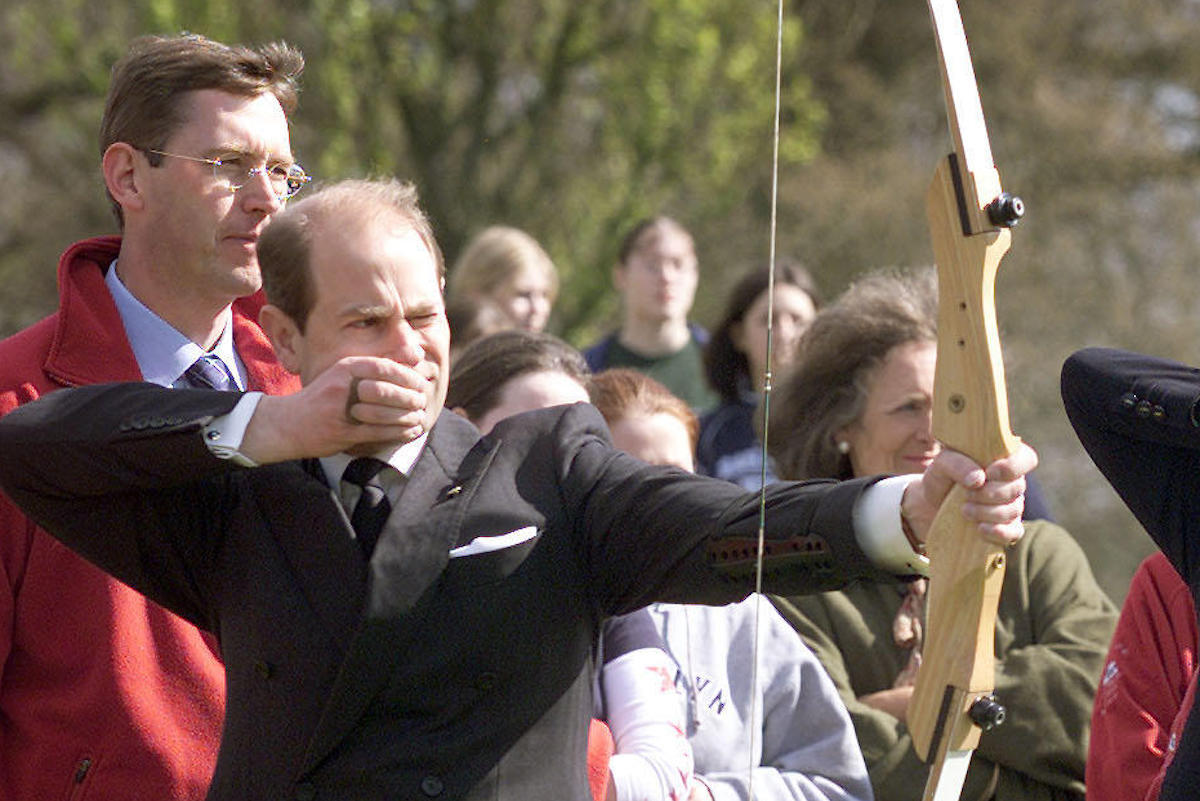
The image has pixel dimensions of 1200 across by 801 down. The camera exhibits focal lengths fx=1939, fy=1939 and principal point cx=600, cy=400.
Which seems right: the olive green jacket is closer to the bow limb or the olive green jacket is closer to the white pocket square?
the bow limb

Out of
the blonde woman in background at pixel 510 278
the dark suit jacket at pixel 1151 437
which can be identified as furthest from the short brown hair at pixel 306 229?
the blonde woman in background at pixel 510 278

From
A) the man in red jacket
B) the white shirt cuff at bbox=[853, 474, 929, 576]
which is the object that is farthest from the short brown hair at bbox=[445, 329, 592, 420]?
the white shirt cuff at bbox=[853, 474, 929, 576]

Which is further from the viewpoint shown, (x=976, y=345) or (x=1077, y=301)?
(x=1077, y=301)

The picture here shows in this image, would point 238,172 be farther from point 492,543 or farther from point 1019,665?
point 1019,665

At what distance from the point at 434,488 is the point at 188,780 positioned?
759 millimetres

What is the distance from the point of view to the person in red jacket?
127 inches

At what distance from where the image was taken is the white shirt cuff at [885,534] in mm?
2279

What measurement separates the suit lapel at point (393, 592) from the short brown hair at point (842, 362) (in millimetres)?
1739

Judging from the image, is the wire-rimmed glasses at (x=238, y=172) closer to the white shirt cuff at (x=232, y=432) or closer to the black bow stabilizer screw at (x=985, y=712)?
the white shirt cuff at (x=232, y=432)

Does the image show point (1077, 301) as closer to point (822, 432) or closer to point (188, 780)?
point (822, 432)

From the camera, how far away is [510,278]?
6.59 metres

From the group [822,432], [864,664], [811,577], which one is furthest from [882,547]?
[822,432]

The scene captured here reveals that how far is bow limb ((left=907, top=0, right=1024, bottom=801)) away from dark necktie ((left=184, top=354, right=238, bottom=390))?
1352 millimetres

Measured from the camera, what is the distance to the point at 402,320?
251 centimetres
